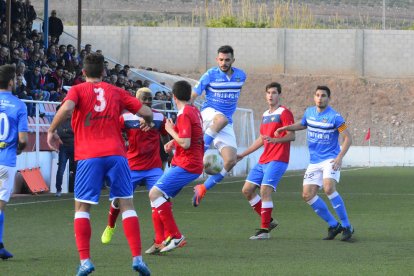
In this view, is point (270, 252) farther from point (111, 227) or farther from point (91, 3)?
point (91, 3)

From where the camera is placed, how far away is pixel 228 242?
12.8m

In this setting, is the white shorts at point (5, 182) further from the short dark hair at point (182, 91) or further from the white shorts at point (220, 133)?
the white shorts at point (220, 133)

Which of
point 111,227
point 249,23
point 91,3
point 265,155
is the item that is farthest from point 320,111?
point 91,3

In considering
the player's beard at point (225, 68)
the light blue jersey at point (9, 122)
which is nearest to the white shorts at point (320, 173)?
the player's beard at point (225, 68)

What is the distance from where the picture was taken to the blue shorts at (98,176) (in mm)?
9336

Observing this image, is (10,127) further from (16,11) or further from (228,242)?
(16,11)

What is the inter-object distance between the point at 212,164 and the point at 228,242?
2.65m

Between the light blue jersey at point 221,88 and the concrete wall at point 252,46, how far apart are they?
4601 cm

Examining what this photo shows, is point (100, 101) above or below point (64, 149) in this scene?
above

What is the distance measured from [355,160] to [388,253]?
36790 millimetres

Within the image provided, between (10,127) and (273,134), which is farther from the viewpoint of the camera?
(273,134)

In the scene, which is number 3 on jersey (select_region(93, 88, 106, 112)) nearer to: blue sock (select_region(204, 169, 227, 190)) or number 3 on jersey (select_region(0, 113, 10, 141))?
number 3 on jersey (select_region(0, 113, 10, 141))

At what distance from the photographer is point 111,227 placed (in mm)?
12359

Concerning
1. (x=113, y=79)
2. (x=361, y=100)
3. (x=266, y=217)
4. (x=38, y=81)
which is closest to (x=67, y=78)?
(x=38, y=81)
